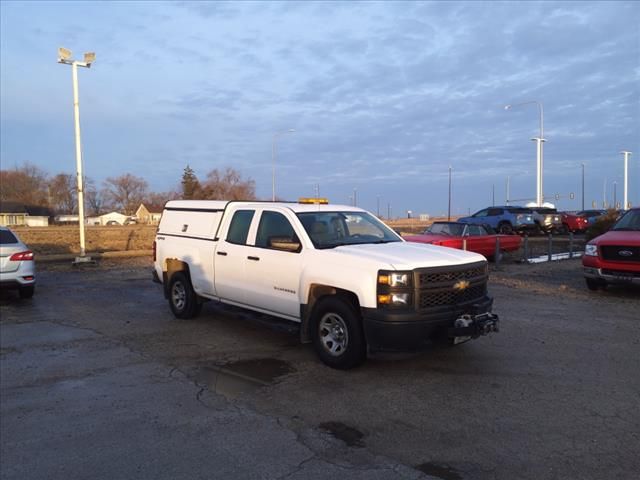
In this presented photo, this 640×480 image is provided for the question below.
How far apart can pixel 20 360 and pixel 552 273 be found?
1332 cm

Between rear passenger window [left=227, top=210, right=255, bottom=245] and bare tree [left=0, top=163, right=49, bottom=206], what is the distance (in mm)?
119700

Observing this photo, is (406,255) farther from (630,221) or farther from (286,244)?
(630,221)

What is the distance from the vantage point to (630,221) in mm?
11930

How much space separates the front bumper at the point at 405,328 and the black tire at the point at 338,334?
165mm

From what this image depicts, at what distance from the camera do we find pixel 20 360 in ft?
22.9

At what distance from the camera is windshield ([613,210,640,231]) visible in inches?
461

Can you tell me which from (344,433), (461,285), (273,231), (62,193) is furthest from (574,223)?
(62,193)

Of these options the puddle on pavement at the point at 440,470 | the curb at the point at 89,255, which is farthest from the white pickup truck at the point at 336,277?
the curb at the point at 89,255

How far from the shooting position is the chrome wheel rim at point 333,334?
6.20 metres

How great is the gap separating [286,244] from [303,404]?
90.6 inches

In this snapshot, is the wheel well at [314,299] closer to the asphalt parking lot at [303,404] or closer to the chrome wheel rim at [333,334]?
the chrome wheel rim at [333,334]

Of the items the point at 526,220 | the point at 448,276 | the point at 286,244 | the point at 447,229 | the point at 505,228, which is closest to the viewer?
the point at 448,276

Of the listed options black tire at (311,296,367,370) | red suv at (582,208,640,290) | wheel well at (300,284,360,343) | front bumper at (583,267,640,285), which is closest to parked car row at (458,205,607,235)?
red suv at (582,208,640,290)

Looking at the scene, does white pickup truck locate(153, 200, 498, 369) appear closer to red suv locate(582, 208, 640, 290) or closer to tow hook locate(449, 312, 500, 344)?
tow hook locate(449, 312, 500, 344)
